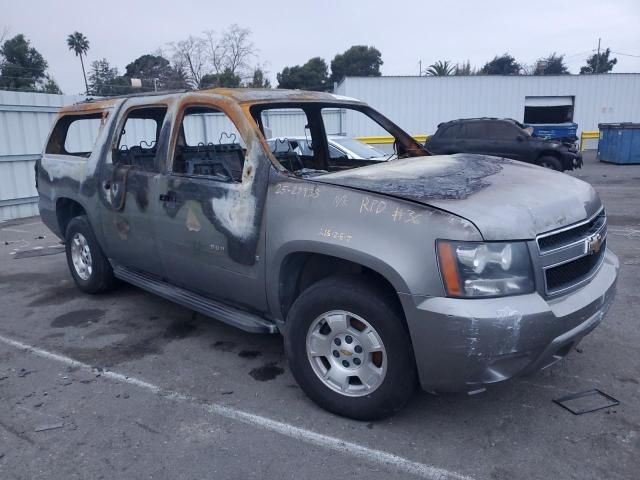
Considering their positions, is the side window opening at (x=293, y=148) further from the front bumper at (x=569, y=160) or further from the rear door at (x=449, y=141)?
the front bumper at (x=569, y=160)

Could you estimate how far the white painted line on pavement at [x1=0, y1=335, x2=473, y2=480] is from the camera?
8.77 ft

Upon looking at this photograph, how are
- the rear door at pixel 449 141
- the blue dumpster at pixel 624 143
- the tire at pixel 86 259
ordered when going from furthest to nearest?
1. the blue dumpster at pixel 624 143
2. the rear door at pixel 449 141
3. the tire at pixel 86 259

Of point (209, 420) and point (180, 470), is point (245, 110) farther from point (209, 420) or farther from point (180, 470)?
point (180, 470)

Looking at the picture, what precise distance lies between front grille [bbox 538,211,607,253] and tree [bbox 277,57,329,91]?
52.0m

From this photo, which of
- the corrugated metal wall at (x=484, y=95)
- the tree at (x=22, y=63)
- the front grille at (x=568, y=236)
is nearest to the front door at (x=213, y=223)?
the front grille at (x=568, y=236)

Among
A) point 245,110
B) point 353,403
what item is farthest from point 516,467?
point 245,110

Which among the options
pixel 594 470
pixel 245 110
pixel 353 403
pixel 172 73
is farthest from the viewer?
pixel 172 73

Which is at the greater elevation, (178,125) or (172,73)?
(172,73)

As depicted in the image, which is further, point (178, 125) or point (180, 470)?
point (178, 125)

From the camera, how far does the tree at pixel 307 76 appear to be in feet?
179

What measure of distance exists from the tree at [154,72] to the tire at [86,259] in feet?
126

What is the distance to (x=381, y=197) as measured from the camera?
283 centimetres

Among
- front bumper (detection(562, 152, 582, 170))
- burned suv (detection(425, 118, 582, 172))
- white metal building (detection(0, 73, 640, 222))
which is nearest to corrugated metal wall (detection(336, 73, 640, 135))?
Answer: white metal building (detection(0, 73, 640, 222))

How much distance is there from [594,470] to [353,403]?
1251 millimetres
